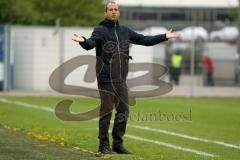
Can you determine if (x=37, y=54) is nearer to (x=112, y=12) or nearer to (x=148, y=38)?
(x=148, y=38)

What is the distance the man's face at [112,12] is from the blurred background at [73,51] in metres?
17.1

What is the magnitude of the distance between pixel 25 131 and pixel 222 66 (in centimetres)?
2789

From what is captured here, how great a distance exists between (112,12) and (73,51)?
22405mm

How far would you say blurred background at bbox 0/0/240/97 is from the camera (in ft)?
111

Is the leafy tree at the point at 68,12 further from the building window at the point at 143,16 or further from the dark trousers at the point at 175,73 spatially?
the building window at the point at 143,16

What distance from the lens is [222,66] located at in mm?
42969

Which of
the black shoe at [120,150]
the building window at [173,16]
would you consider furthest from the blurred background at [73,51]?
the building window at [173,16]

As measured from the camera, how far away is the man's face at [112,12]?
12.4m

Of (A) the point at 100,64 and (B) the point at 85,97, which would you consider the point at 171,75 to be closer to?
(B) the point at 85,97

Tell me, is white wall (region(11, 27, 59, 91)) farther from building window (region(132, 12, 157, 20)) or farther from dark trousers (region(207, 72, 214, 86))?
building window (region(132, 12, 157, 20))

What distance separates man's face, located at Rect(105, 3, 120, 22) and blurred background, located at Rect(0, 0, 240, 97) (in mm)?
17084

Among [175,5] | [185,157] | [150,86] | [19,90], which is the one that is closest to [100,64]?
[185,157]

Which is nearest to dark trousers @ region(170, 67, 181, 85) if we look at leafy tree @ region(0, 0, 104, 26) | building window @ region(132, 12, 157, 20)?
leafy tree @ region(0, 0, 104, 26)

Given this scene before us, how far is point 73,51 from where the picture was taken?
34.8 metres
